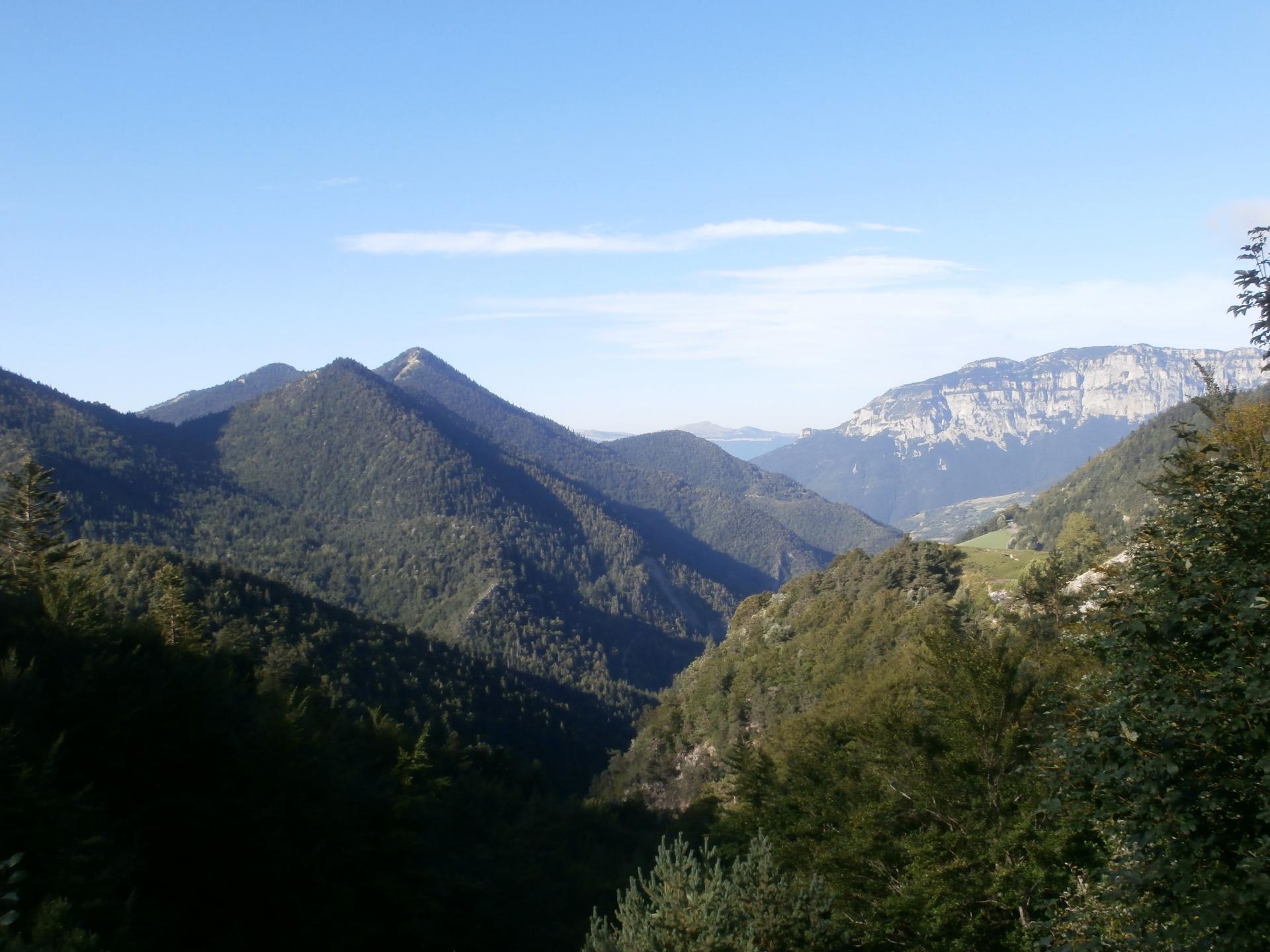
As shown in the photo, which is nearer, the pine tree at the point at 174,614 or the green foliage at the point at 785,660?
the pine tree at the point at 174,614

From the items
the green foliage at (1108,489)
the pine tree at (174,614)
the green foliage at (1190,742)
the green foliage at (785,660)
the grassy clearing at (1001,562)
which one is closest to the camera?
the green foliage at (1190,742)

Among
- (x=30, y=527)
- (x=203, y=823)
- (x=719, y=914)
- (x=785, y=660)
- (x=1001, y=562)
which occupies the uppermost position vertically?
(x=30, y=527)

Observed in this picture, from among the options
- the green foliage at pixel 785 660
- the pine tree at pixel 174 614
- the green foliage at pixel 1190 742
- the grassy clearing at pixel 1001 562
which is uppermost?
the green foliage at pixel 1190 742

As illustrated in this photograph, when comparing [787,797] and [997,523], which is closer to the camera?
[787,797]

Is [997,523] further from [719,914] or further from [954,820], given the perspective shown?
[719,914]

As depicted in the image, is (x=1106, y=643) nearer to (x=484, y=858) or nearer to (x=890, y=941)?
(x=890, y=941)

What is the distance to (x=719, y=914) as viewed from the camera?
1442 cm

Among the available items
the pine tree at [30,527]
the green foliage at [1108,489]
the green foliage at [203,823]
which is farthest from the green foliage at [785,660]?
the green foliage at [1108,489]

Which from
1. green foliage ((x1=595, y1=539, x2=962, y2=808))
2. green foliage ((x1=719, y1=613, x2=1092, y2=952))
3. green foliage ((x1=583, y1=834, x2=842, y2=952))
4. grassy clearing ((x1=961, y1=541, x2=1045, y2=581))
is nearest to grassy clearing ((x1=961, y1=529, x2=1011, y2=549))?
green foliage ((x1=595, y1=539, x2=962, y2=808))

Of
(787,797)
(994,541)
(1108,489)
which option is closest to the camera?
(787,797)

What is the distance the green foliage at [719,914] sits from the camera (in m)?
14.3

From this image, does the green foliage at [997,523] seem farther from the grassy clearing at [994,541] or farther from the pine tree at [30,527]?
the pine tree at [30,527]

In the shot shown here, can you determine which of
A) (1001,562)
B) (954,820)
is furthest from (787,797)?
(1001,562)

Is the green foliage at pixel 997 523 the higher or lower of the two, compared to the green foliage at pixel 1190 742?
lower
